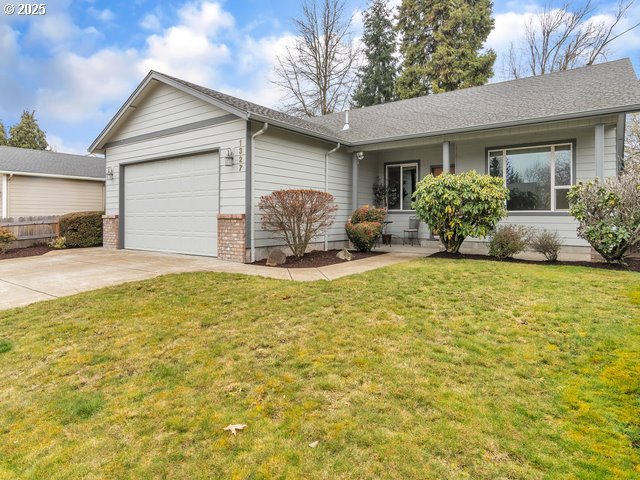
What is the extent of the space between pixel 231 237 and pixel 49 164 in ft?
42.0

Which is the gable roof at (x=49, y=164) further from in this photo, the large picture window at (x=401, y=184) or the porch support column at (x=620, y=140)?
the porch support column at (x=620, y=140)

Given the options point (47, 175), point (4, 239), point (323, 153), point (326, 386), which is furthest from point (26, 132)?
point (326, 386)

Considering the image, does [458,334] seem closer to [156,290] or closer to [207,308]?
[207,308]

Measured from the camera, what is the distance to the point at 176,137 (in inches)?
374

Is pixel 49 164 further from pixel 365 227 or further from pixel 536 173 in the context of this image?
pixel 536 173

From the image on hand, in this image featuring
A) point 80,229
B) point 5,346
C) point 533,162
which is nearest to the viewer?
point 5,346

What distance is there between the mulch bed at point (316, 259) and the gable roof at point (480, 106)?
10.0ft

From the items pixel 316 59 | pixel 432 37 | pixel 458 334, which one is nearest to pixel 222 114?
pixel 458 334

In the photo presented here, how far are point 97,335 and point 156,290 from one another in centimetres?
164

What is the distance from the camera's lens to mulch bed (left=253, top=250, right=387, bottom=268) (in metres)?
A: 7.57

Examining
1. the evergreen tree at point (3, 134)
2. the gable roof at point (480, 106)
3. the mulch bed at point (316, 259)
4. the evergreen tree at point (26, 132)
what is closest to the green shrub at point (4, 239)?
the gable roof at point (480, 106)

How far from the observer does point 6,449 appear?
7.05 feet

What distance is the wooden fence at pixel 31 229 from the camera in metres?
11.9
